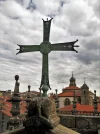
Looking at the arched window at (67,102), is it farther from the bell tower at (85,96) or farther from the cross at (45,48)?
the cross at (45,48)

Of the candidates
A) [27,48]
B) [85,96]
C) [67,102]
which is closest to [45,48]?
[27,48]

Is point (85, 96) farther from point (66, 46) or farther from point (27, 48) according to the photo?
point (66, 46)

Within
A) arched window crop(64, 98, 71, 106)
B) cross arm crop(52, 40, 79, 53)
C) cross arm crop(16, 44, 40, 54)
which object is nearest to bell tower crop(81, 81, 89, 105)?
arched window crop(64, 98, 71, 106)

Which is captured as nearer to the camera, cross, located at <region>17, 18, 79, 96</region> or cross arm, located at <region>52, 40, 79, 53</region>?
cross, located at <region>17, 18, 79, 96</region>

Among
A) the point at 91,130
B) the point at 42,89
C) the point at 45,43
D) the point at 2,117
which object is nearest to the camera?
the point at 42,89

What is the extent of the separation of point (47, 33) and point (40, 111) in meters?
2.35

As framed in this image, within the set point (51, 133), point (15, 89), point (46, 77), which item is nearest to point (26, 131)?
point (51, 133)

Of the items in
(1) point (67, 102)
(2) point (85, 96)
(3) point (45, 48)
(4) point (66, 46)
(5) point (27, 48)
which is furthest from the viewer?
(1) point (67, 102)

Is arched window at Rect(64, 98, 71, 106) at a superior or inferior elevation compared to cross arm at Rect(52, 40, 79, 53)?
inferior

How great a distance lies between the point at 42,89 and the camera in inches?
165

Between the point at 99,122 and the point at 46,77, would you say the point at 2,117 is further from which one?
the point at 46,77

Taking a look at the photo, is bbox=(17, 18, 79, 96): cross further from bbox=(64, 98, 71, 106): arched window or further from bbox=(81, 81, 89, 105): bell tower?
bbox=(64, 98, 71, 106): arched window

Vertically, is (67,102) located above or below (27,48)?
below

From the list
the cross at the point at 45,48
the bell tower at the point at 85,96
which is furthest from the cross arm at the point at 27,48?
the bell tower at the point at 85,96
